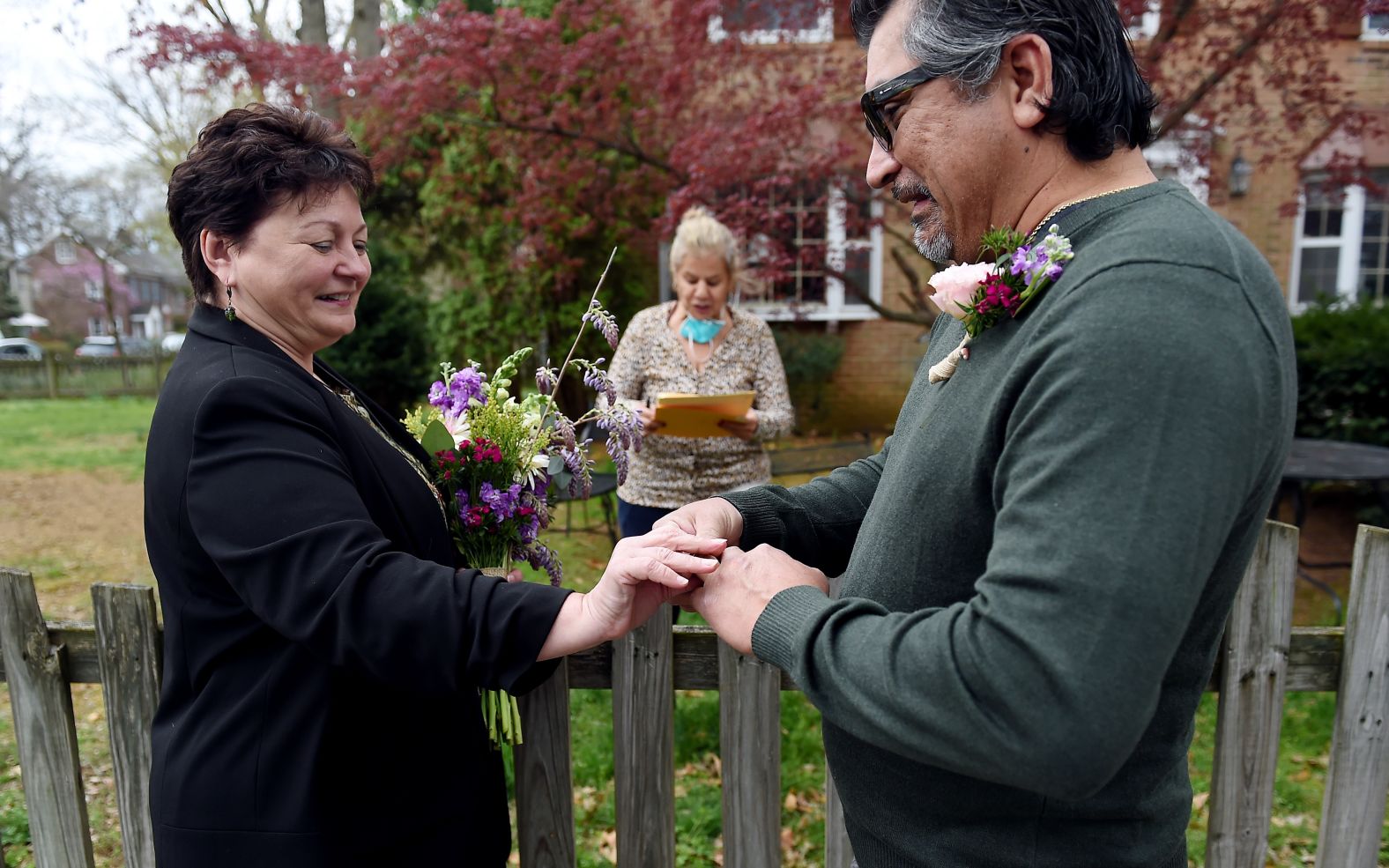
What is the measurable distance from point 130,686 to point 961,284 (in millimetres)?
2094

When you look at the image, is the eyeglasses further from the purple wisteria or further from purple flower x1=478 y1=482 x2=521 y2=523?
purple flower x1=478 y1=482 x2=521 y2=523

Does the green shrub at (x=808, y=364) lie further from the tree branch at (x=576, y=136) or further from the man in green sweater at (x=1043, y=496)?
the man in green sweater at (x=1043, y=496)

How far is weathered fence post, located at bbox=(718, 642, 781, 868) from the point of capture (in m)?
2.11

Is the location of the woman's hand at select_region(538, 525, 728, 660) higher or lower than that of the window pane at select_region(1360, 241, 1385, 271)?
lower

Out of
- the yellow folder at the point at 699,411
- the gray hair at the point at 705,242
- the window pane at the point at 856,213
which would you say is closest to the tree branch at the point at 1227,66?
the window pane at the point at 856,213

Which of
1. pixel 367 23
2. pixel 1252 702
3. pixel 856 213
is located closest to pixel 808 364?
pixel 856 213

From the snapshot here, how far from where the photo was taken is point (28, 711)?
2178mm

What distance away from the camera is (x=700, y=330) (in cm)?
422

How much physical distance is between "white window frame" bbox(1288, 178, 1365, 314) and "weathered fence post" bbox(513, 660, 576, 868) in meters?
12.8

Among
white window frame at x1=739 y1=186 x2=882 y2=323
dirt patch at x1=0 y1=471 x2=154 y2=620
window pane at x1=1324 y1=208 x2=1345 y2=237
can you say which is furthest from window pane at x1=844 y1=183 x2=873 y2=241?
window pane at x1=1324 y1=208 x2=1345 y2=237

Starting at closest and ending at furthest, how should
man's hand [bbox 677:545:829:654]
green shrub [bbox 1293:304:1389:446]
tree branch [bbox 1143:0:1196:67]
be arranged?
man's hand [bbox 677:545:829:654], tree branch [bbox 1143:0:1196:67], green shrub [bbox 1293:304:1389:446]

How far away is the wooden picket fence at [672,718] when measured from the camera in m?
2.06

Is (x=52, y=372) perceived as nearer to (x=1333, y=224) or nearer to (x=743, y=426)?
(x=743, y=426)

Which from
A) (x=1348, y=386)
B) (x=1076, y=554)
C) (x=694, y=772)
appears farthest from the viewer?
(x=1348, y=386)
